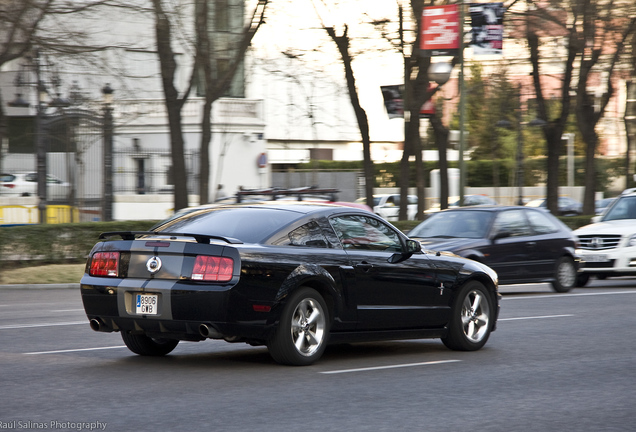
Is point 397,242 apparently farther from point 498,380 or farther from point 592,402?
point 592,402

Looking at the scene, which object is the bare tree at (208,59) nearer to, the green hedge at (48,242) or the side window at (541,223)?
the green hedge at (48,242)

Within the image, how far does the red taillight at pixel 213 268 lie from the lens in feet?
26.0

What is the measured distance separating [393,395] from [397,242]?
250cm

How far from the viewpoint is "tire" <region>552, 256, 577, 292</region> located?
18.2 m

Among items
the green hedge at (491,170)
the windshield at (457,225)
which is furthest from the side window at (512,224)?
the green hedge at (491,170)

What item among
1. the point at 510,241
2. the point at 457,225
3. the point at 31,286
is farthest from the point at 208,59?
the point at 510,241

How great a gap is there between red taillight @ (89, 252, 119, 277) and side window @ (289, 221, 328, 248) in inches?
61.2

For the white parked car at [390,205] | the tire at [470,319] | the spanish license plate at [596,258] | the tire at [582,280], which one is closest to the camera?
the tire at [470,319]

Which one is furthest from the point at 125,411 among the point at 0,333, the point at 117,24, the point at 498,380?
the point at 117,24

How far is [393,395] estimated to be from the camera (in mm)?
7457

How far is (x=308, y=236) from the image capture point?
878 cm

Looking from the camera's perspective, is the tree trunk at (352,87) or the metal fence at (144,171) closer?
the tree trunk at (352,87)

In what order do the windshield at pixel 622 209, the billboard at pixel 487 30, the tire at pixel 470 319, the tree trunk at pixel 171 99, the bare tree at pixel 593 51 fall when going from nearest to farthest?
the tire at pixel 470 319 < the windshield at pixel 622 209 < the tree trunk at pixel 171 99 < the billboard at pixel 487 30 < the bare tree at pixel 593 51

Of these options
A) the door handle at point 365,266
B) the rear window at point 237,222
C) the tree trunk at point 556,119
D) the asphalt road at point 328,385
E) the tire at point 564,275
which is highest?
the tree trunk at point 556,119
